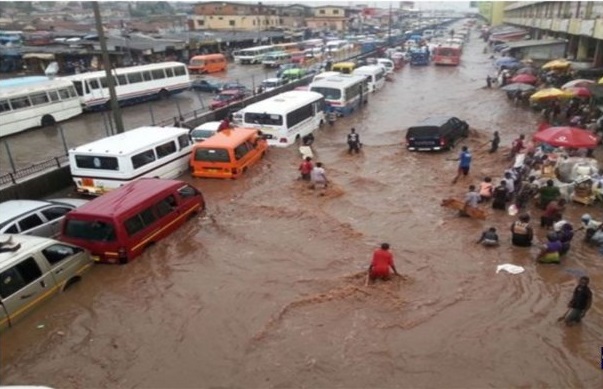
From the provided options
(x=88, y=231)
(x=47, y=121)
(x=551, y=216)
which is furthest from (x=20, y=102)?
(x=551, y=216)

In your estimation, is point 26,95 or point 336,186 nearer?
point 336,186

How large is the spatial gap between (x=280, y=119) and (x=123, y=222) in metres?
10.7

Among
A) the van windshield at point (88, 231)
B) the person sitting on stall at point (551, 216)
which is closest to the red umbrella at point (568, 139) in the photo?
the person sitting on stall at point (551, 216)

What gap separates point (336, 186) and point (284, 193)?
1829mm

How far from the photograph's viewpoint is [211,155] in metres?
16.6

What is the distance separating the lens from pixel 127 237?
10.5 meters

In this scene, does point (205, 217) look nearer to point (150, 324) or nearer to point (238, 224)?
point (238, 224)

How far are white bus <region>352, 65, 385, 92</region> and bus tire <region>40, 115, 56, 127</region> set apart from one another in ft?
64.3

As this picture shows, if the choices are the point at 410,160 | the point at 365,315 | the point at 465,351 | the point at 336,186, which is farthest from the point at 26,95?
the point at 465,351

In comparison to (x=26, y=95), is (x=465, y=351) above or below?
below

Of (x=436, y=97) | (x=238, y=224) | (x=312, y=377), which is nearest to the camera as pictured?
(x=312, y=377)

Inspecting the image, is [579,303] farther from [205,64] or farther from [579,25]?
[205,64]

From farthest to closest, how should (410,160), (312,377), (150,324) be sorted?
1. (410,160)
2. (150,324)
3. (312,377)

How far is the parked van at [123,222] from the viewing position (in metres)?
10.4
